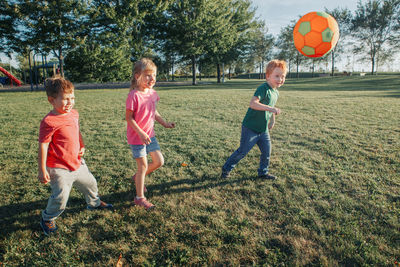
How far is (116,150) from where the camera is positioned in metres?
5.04

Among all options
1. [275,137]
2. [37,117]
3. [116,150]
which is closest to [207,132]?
[275,137]

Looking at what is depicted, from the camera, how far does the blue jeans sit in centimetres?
348

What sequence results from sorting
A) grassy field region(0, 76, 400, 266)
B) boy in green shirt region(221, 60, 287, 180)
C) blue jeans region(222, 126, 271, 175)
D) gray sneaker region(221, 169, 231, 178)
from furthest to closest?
1. gray sneaker region(221, 169, 231, 178)
2. blue jeans region(222, 126, 271, 175)
3. boy in green shirt region(221, 60, 287, 180)
4. grassy field region(0, 76, 400, 266)

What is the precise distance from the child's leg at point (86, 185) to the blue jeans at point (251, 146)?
1.87 metres

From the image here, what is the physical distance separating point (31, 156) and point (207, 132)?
3.90 m

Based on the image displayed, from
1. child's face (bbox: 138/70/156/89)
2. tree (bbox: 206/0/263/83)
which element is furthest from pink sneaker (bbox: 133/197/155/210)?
tree (bbox: 206/0/263/83)

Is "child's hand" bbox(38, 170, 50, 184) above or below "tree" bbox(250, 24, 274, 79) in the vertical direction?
below

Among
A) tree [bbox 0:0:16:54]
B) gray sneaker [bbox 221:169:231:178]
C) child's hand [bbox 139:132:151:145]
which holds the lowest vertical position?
gray sneaker [bbox 221:169:231:178]

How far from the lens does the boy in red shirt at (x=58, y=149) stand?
7.38 ft

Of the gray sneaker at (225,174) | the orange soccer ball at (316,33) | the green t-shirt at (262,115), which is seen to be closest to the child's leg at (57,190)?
the gray sneaker at (225,174)

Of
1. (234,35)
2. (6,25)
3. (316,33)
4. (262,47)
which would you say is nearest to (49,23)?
(6,25)

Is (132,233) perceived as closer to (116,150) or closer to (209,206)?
(209,206)

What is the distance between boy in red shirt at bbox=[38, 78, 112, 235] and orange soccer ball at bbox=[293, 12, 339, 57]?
16.9 ft

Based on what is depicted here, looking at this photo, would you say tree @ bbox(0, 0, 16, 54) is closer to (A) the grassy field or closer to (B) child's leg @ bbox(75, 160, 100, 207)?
(A) the grassy field
